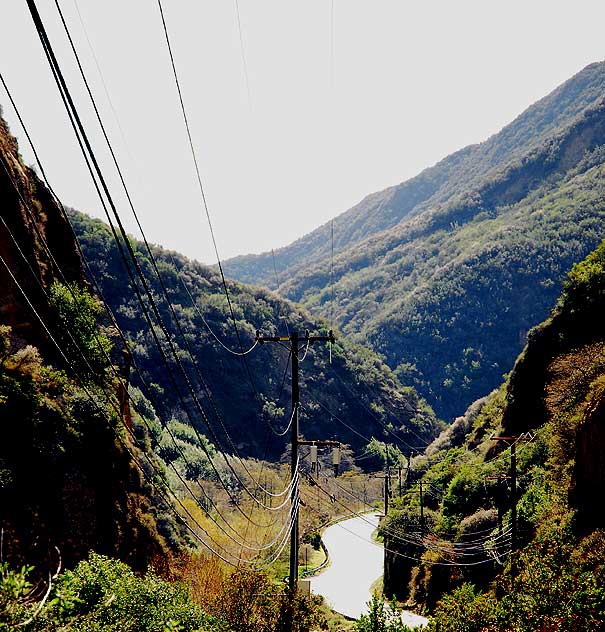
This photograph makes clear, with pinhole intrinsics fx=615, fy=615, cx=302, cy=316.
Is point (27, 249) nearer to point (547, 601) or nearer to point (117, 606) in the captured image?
point (117, 606)

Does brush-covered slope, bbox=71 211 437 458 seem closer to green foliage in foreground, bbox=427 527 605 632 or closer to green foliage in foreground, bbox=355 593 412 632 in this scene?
green foliage in foreground, bbox=427 527 605 632

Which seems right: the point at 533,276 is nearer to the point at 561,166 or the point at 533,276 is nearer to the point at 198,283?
the point at 561,166

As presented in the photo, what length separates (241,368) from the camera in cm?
10062

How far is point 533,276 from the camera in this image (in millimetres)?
151500

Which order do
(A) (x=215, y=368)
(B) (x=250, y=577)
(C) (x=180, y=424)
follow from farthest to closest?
(A) (x=215, y=368)
(C) (x=180, y=424)
(B) (x=250, y=577)

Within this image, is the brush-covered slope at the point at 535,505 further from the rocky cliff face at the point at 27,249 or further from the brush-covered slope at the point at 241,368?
the brush-covered slope at the point at 241,368

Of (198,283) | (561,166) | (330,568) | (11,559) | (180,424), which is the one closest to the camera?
(11,559)

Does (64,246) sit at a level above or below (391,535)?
above

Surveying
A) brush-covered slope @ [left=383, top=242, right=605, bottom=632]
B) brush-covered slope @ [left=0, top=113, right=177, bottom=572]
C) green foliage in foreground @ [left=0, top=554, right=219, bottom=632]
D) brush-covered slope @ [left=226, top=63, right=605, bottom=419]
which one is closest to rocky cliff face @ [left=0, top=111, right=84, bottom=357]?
brush-covered slope @ [left=0, top=113, right=177, bottom=572]

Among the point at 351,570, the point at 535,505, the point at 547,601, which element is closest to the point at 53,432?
the point at 547,601

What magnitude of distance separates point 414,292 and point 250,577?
158 m

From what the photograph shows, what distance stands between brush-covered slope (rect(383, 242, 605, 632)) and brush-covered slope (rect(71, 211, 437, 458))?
40.8 m

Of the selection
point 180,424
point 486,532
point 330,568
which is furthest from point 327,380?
point 486,532

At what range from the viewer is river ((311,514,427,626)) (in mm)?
37906
